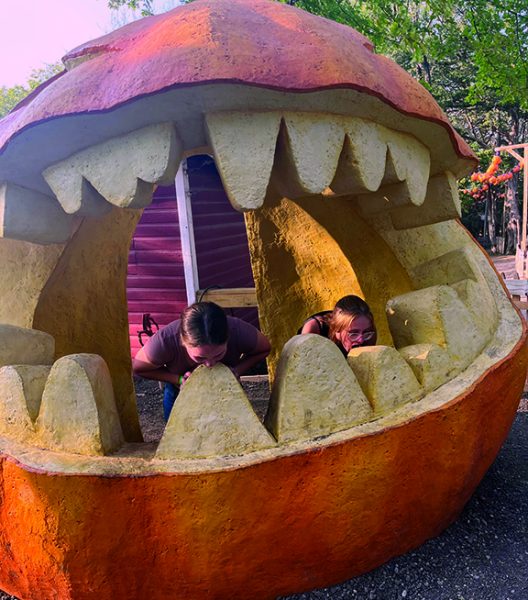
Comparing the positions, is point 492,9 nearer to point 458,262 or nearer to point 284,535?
point 458,262

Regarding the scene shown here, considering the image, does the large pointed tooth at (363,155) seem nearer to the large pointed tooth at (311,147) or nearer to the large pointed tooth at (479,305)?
the large pointed tooth at (311,147)

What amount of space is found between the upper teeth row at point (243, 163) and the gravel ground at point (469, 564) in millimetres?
1037

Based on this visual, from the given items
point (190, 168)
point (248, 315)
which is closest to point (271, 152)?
point (190, 168)

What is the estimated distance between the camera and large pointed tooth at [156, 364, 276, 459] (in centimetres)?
131

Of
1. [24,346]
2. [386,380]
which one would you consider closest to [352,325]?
[386,380]

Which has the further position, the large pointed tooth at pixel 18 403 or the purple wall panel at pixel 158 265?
the purple wall panel at pixel 158 265

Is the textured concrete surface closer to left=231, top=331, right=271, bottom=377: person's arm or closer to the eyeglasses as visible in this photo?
the eyeglasses

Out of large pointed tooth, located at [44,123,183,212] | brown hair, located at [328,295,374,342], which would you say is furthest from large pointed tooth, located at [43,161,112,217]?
brown hair, located at [328,295,374,342]

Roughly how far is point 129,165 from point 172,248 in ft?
13.8

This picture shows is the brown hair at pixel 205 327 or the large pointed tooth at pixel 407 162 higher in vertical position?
the large pointed tooth at pixel 407 162

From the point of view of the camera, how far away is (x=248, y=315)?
6.28 metres

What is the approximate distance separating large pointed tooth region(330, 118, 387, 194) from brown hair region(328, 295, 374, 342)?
1.81 ft

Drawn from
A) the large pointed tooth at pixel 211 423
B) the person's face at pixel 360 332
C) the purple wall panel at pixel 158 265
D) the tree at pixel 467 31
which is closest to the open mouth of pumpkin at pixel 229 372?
the large pointed tooth at pixel 211 423

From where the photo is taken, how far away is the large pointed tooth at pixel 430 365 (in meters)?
1.50
